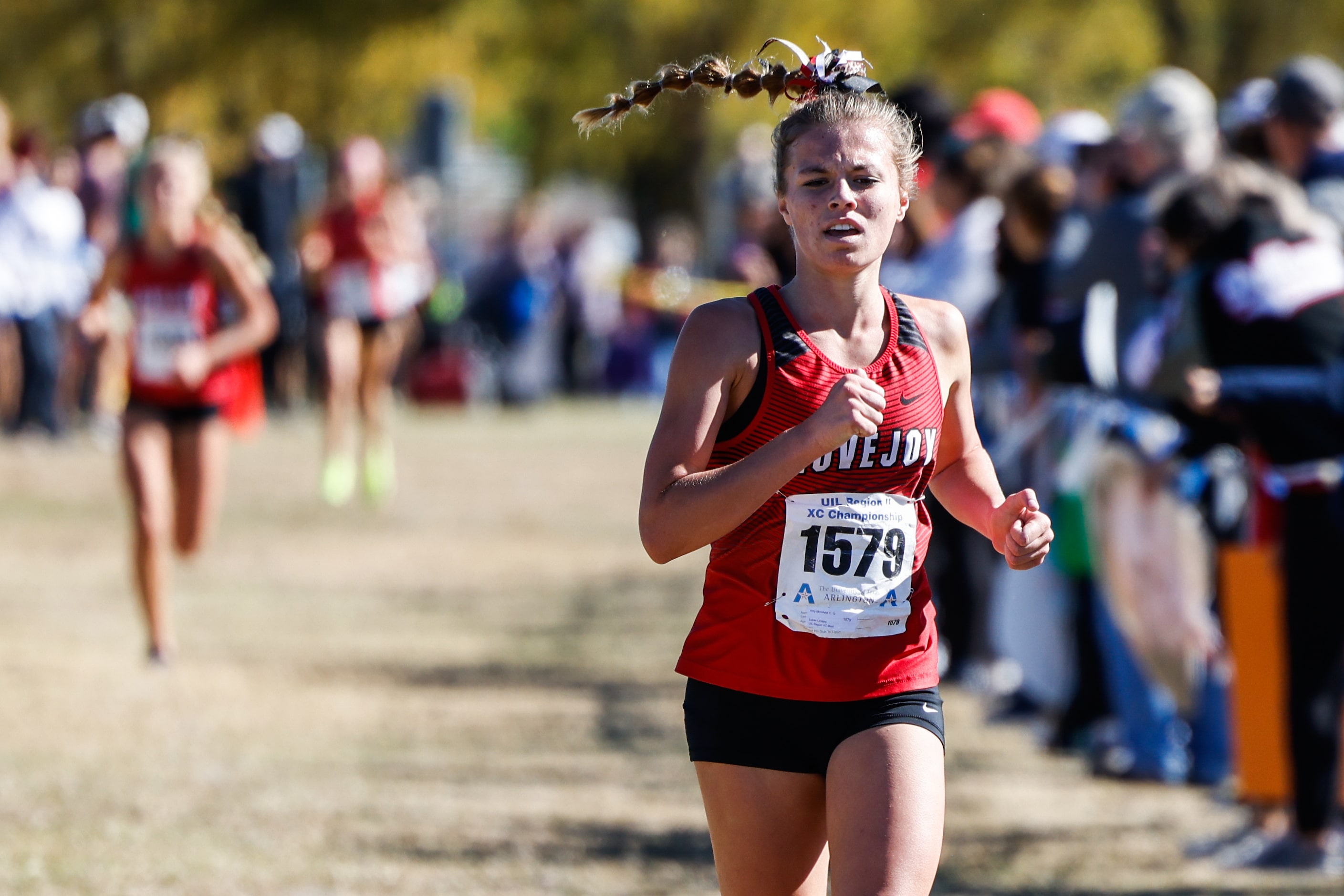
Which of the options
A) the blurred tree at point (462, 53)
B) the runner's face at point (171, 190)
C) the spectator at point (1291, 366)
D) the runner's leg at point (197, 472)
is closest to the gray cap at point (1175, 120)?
the spectator at point (1291, 366)

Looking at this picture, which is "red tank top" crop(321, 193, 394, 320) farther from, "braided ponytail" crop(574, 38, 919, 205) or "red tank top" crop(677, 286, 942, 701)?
"red tank top" crop(677, 286, 942, 701)

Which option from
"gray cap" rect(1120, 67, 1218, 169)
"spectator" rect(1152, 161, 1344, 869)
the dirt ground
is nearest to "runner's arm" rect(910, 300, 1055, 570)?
"spectator" rect(1152, 161, 1344, 869)

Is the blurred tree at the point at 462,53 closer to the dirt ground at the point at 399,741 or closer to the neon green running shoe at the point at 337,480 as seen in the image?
the neon green running shoe at the point at 337,480

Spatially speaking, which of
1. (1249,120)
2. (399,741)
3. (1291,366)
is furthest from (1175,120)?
(399,741)

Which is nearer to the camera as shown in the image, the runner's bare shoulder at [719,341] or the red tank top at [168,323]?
the runner's bare shoulder at [719,341]

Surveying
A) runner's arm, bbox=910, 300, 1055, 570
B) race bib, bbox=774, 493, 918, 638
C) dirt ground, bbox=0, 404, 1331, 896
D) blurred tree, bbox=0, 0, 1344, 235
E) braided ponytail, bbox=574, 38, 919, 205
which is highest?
blurred tree, bbox=0, 0, 1344, 235

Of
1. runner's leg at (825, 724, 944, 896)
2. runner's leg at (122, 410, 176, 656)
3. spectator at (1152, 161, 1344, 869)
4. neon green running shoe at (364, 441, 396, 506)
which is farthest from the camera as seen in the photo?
neon green running shoe at (364, 441, 396, 506)

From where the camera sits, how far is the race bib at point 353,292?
49.3ft

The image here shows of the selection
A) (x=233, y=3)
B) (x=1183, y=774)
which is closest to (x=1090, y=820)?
(x=1183, y=774)

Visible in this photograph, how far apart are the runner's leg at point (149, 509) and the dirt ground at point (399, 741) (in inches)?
12.7

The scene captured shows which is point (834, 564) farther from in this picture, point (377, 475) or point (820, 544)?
point (377, 475)

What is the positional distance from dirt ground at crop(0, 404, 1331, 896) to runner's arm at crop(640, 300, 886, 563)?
8.26ft

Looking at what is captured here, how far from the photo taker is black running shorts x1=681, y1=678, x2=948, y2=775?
3.44 meters

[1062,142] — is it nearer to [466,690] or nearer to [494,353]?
[466,690]
